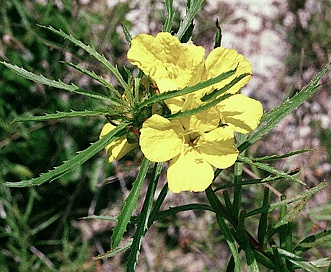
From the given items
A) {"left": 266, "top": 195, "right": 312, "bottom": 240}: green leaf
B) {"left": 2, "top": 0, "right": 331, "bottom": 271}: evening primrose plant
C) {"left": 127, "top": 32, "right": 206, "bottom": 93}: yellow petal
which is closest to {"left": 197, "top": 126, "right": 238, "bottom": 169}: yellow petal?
{"left": 2, "top": 0, "right": 331, "bottom": 271}: evening primrose plant

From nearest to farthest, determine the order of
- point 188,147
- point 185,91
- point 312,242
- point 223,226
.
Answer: point 185,91, point 188,147, point 223,226, point 312,242

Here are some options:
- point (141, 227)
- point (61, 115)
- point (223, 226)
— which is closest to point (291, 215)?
point (223, 226)

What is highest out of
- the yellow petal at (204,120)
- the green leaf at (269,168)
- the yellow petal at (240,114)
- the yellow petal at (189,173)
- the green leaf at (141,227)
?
the yellow petal at (240,114)

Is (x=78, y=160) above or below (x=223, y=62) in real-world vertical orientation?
below

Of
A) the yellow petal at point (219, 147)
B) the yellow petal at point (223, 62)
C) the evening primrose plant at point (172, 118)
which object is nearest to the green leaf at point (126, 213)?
the evening primrose plant at point (172, 118)

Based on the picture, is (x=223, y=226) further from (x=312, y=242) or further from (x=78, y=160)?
(x=78, y=160)

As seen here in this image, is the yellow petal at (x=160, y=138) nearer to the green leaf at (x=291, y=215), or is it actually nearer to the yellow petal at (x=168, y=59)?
the yellow petal at (x=168, y=59)

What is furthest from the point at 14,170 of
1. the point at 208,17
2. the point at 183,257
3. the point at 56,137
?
the point at 208,17

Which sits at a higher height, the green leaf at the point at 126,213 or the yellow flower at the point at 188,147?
the yellow flower at the point at 188,147
